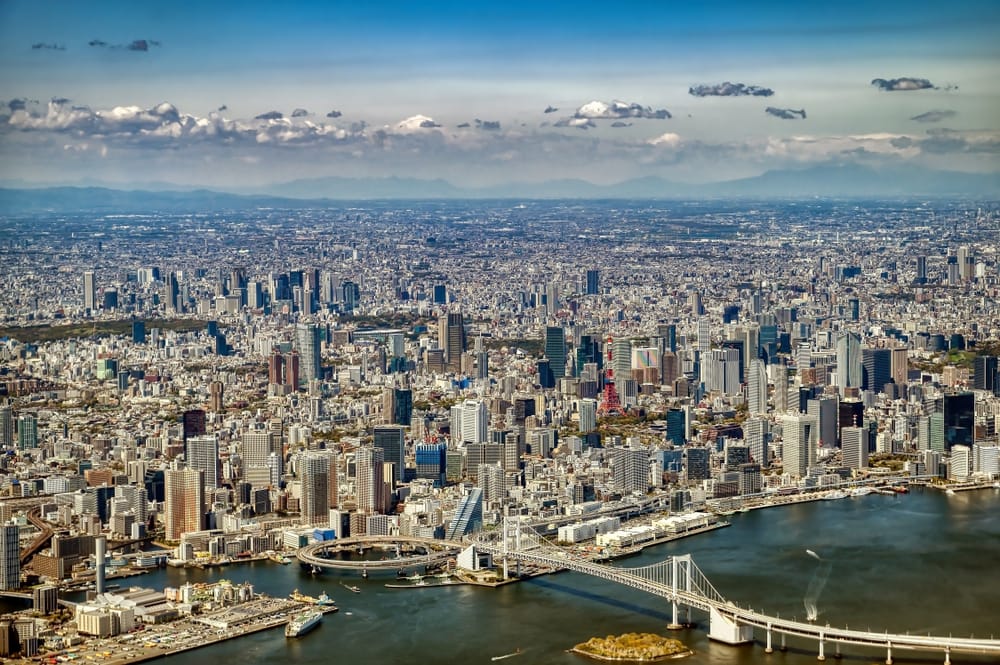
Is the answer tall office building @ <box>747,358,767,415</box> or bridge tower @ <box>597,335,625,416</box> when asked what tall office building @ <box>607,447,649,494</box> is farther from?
bridge tower @ <box>597,335,625,416</box>

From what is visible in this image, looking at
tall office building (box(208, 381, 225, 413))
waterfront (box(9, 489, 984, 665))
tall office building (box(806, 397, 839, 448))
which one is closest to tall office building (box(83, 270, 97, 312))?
tall office building (box(208, 381, 225, 413))

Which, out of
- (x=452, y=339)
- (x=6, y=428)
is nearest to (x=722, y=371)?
(x=452, y=339)

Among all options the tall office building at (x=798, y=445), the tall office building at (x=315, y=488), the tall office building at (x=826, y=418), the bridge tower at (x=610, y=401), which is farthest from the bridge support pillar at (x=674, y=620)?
the bridge tower at (x=610, y=401)

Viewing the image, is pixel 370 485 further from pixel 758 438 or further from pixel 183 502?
pixel 758 438

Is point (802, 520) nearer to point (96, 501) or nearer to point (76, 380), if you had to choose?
point (96, 501)

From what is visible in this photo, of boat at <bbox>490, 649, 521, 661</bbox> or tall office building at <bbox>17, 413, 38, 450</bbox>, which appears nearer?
boat at <bbox>490, 649, 521, 661</bbox>

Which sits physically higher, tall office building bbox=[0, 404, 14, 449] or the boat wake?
tall office building bbox=[0, 404, 14, 449]

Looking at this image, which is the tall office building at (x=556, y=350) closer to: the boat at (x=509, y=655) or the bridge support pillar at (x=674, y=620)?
the bridge support pillar at (x=674, y=620)
